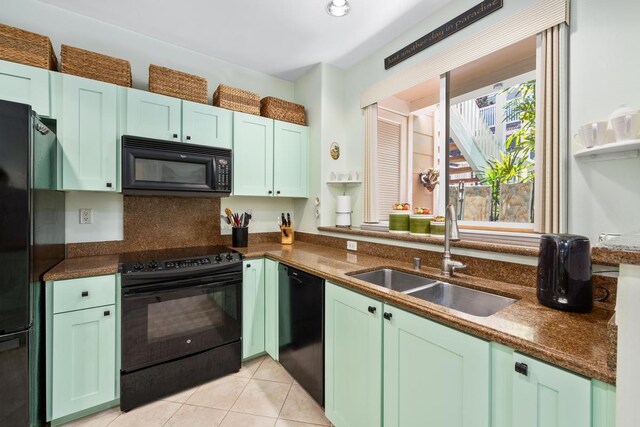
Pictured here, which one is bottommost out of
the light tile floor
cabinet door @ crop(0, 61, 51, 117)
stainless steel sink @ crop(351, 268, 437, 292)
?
the light tile floor

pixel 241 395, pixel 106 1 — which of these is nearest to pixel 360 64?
pixel 106 1

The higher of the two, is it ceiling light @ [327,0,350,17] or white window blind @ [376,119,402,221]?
ceiling light @ [327,0,350,17]

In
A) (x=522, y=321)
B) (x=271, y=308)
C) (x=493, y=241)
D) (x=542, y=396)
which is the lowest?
(x=271, y=308)

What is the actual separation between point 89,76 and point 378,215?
242 centimetres

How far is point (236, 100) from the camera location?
2477 millimetres

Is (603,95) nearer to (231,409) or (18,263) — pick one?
(231,409)

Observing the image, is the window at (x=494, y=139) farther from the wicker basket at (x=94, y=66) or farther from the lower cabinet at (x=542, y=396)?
the wicker basket at (x=94, y=66)

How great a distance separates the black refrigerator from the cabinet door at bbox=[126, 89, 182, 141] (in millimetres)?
594

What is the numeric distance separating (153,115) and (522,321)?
8.22 feet

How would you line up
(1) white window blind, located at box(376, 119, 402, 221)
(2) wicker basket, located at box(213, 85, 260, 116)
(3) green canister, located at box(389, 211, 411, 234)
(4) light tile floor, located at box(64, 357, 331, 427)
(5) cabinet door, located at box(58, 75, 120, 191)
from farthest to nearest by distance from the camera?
(1) white window blind, located at box(376, 119, 402, 221)
(2) wicker basket, located at box(213, 85, 260, 116)
(3) green canister, located at box(389, 211, 411, 234)
(5) cabinet door, located at box(58, 75, 120, 191)
(4) light tile floor, located at box(64, 357, 331, 427)

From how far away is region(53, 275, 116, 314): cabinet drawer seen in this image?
5.16 feet

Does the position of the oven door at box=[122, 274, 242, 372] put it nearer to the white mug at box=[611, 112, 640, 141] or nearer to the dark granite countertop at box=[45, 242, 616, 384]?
the dark granite countertop at box=[45, 242, 616, 384]

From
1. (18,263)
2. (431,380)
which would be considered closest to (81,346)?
(18,263)

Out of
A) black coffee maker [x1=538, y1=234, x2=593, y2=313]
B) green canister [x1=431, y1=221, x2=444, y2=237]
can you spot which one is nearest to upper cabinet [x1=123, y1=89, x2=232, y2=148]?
green canister [x1=431, y1=221, x2=444, y2=237]
